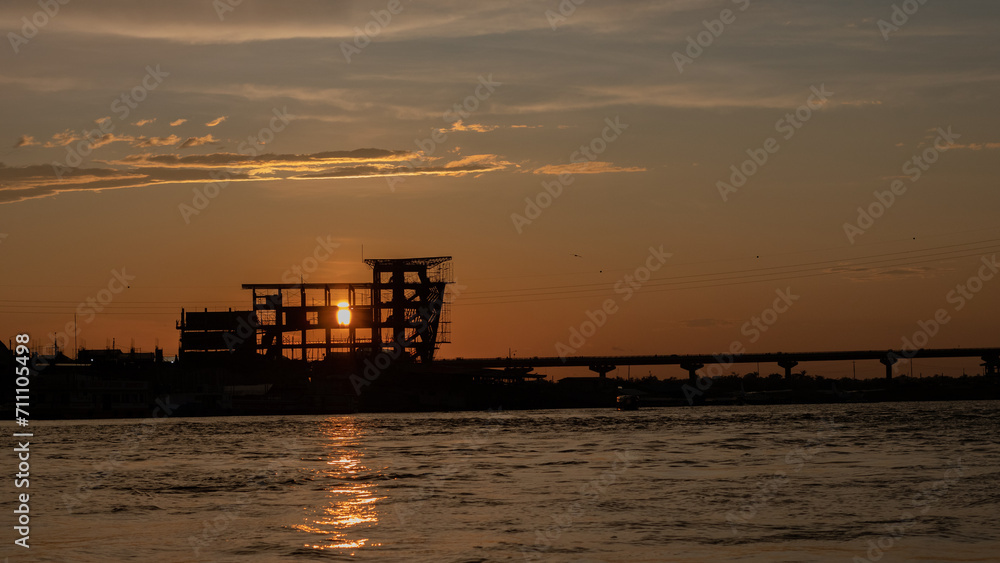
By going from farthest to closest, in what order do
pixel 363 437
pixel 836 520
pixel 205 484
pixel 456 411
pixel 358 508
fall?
pixel 456 411 → pixel 363 437 → pixel 205 484 → pixel 358 508 → pixel 836 520

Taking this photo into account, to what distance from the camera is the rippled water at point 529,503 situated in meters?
24.4

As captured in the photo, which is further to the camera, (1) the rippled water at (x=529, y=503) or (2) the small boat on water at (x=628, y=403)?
(2) the small boat on water at (x=628, y=403)

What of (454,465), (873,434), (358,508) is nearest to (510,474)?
(454,465)

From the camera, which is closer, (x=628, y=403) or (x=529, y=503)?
(x=529, y=503)

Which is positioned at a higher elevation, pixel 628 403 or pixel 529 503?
pixel 529 503

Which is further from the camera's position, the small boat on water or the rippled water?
the small boat on water

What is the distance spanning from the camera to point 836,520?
1097 inches

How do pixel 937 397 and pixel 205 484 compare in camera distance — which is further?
pixel 937 397

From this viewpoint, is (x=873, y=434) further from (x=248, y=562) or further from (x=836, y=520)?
(x=248, y=562)

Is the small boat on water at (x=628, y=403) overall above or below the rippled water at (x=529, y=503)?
below

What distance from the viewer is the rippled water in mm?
24391

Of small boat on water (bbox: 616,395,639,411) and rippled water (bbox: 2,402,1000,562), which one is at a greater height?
rippled water (bbox: 2,402,1000,562)

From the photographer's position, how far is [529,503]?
1280 inches

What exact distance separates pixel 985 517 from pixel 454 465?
79.4ft
